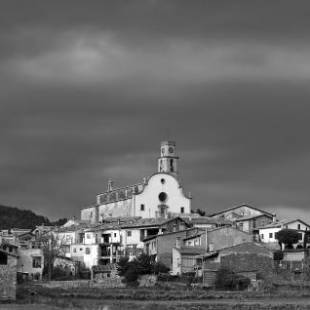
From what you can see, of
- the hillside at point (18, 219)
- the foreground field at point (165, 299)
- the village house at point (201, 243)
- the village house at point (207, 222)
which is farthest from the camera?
the hillside at point (18, 219)

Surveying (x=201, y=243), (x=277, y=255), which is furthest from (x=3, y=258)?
(x=201, y=243)

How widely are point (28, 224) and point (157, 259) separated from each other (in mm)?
65028

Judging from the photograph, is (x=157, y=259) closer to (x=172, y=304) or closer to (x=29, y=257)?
(x=29, y=257)

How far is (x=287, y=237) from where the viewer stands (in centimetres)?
9644

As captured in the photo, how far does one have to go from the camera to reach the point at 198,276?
81750 mm

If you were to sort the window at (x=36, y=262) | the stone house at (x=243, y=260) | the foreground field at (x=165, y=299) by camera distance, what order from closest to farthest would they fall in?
the foreground field at (x=165, y=299)
the stone house at (x=243, y=260)
the window at (x=36, y=262)

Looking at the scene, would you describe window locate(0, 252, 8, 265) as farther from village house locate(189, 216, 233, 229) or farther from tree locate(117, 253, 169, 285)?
village house locate(189, 216, 233, 229)

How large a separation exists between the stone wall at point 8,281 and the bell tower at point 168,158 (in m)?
73.4

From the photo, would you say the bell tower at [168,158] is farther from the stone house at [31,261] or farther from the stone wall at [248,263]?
the stone wall at [248,263]

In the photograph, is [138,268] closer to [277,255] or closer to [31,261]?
[277,255]

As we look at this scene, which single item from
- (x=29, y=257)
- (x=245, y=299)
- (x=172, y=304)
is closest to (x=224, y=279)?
(x=245, y=299)

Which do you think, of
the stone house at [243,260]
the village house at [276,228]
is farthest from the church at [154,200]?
the stone house at [243,260]

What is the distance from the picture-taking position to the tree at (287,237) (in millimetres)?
96500

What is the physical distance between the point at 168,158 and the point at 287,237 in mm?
36915
